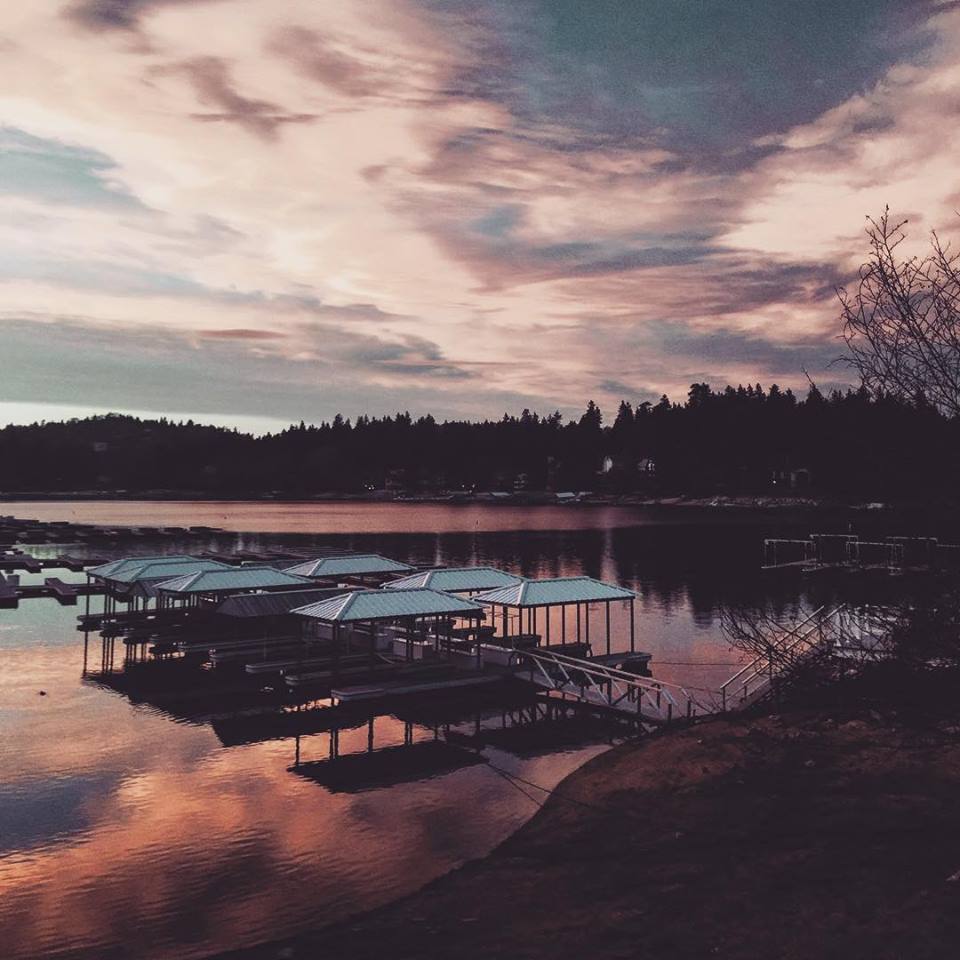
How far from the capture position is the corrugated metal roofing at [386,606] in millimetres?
33844

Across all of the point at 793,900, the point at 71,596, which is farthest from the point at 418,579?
the point at 71,596

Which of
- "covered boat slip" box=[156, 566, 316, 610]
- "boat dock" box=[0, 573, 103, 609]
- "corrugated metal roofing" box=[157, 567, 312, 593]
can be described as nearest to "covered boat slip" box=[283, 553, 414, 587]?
"covered boat slip" box=[156, 566, 316, 610]

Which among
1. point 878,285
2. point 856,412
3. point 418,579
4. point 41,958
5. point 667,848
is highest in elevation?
point 878,285

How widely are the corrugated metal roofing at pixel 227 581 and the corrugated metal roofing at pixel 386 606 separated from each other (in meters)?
10.2

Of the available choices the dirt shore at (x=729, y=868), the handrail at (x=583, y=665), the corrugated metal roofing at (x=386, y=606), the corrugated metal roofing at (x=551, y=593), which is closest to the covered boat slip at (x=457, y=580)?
the corrugated metal roofing at (x=551, y=593)

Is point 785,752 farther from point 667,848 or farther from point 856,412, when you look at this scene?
point 856,412

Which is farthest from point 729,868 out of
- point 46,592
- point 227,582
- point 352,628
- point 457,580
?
point 46,592

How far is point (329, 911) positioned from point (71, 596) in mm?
56436

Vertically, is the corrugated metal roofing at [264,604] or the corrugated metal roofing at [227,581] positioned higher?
the corrugated metal roofing at [227,581]

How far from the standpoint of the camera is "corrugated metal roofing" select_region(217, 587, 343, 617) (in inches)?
1617

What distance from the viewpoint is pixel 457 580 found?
142 feet

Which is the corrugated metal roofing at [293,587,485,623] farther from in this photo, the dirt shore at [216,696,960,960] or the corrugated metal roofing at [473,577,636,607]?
the dirt shore at [216,696,960,960]

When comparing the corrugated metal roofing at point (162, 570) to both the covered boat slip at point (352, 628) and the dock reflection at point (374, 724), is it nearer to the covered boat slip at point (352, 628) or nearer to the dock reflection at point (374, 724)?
the covered boat slip at point (352, 628)

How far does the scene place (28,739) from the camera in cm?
2884
